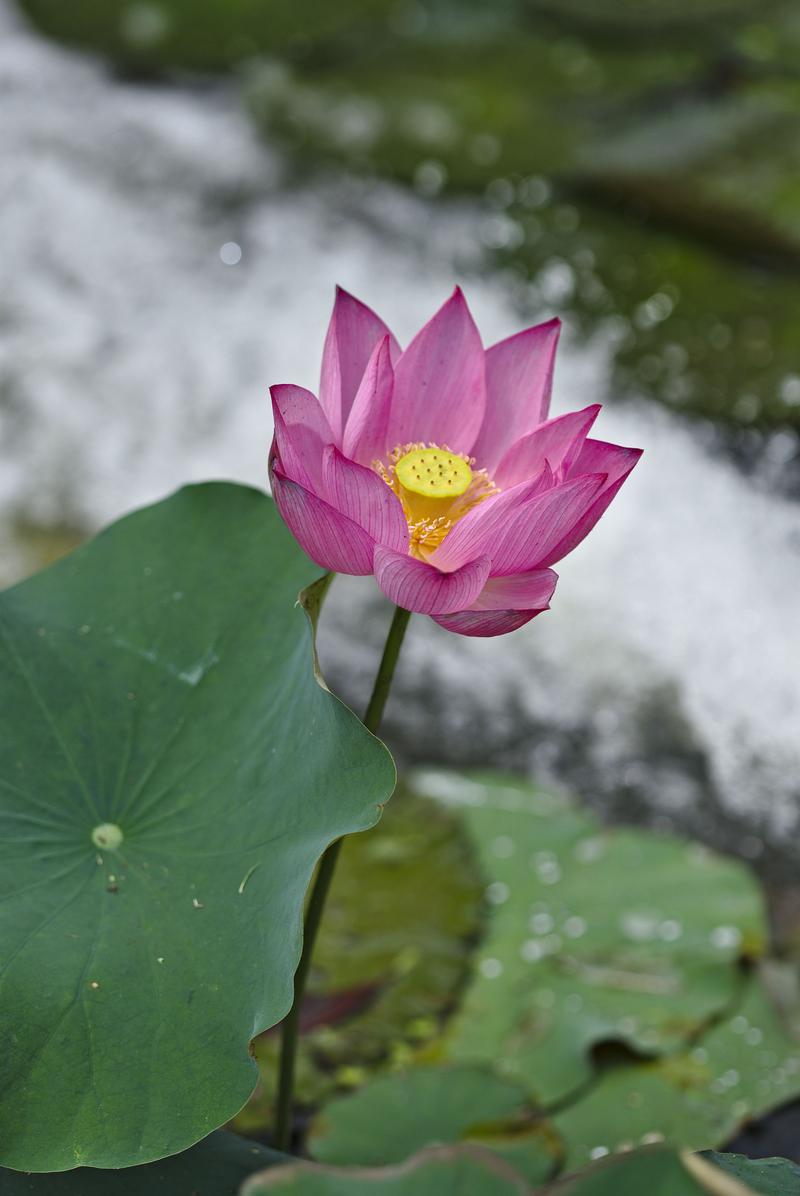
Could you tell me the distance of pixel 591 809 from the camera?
2.00 m

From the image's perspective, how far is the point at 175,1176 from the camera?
0.97m

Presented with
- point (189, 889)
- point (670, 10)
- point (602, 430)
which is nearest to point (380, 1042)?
point (189, 889)

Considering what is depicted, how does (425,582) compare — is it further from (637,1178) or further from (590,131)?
(590,131)

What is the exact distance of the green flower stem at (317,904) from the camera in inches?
36.3

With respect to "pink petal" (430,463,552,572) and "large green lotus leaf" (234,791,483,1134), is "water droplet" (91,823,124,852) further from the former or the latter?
"large green lotus leaf" (234,791,483,1134)

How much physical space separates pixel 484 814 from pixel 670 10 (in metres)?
3.81

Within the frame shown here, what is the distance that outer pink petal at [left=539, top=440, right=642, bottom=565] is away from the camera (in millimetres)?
872

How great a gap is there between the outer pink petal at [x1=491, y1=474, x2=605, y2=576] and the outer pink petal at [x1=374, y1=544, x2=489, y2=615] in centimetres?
3

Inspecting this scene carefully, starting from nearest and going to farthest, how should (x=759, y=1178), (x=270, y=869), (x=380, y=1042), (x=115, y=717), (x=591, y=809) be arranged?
1. (x=759, y=1178)
2. (x=270, y=869)
3. (x=115, y=717)
4. (x=380, y=1042)
5. (x=591, y=809)

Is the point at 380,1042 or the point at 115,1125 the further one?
the point at 380,1042

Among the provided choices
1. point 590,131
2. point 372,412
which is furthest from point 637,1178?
point 590,131

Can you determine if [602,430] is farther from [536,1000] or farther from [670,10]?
[670,10]

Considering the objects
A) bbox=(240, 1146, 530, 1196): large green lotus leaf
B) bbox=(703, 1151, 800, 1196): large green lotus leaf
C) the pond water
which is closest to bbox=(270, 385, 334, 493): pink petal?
bbox=(240, 1146, 530, 1196): large green lotus leaf

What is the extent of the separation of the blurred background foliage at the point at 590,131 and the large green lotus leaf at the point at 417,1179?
2.31m
